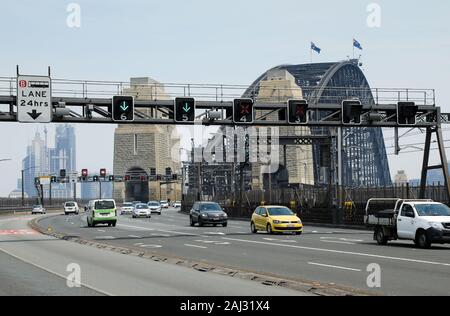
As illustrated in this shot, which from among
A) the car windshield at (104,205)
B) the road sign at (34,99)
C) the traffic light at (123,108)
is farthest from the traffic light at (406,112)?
the car windshield at (104,205)

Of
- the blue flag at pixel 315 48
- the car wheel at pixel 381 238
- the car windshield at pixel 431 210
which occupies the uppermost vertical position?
the blue flag at pixel 315 48

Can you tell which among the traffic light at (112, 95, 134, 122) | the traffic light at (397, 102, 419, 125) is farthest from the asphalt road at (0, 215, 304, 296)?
the traffic light at (397, 102, 419, 125)

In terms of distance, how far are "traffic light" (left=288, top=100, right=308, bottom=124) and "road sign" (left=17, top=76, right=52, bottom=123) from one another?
1254 cm

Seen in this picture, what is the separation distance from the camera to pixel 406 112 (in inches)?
1561

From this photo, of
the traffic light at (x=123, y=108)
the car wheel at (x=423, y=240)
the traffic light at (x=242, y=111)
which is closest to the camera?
the car wheel at (x=423, y=240)

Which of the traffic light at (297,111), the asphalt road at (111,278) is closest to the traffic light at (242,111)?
the traffic light at (297,111)

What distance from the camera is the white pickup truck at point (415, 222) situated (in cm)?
2570

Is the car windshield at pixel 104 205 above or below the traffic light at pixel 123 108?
below

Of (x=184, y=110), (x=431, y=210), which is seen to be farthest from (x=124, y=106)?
(x=431, y=210)

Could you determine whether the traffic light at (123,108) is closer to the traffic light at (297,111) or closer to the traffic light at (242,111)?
the traffic light at (242,111)

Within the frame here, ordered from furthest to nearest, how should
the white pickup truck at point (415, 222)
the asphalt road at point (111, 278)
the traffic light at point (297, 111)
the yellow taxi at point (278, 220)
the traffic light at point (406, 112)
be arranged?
the traffic light at point (406, 112), the traffic light at point (297, 111), the yellow taxi at point (278, 220), the white pickup truck at point (415, 222), the asphalt road at point (111, 278)

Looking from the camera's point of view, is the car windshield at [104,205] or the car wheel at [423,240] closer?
the car wheel at [423,240]

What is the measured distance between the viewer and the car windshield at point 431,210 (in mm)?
Answer: 26719

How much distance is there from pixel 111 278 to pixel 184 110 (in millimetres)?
21378
